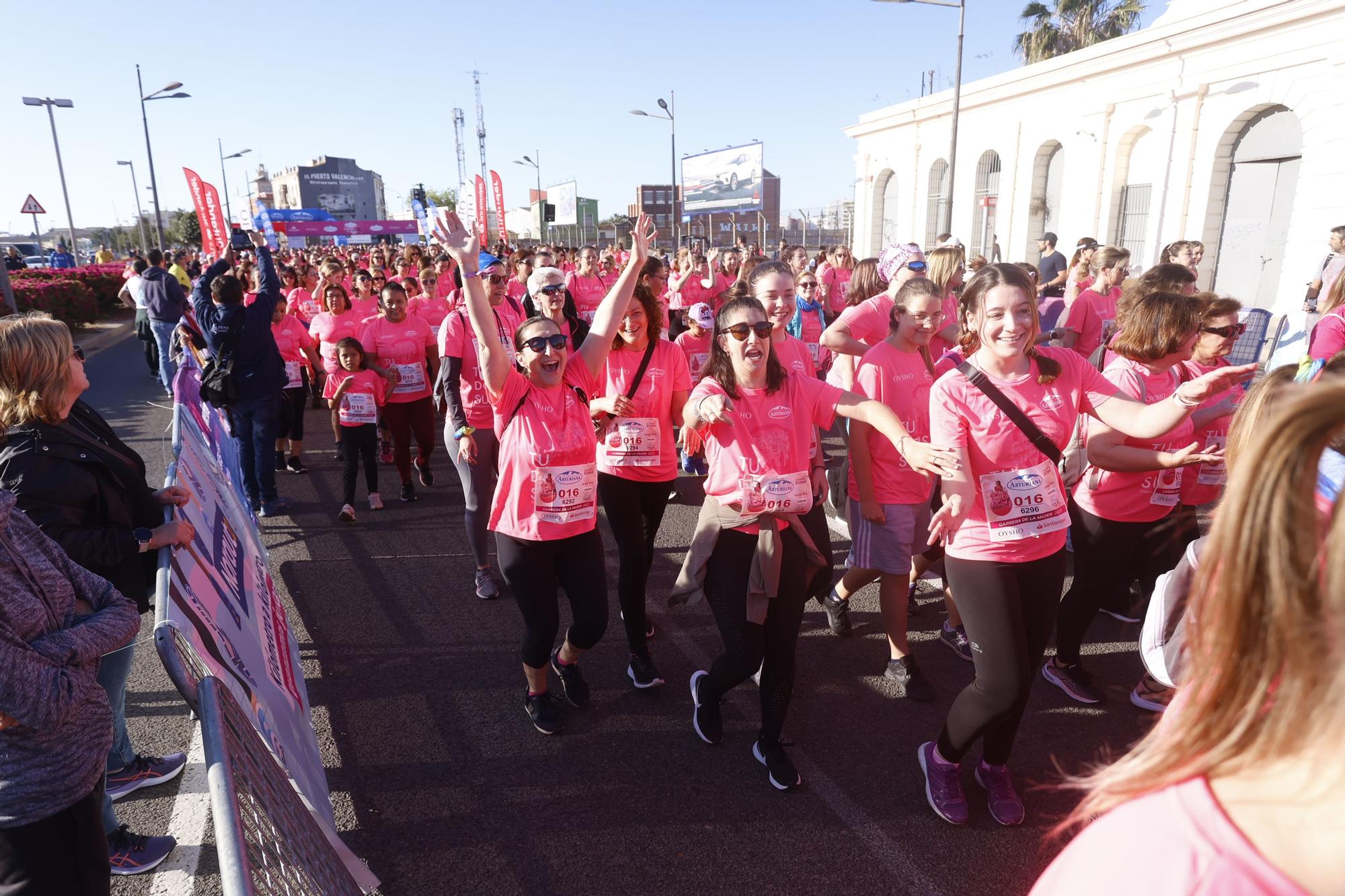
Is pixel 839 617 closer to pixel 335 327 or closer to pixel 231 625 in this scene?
pixel 231 625

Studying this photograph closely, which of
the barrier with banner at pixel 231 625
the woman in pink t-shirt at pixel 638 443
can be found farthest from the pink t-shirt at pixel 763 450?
the barrier with banner at pixel 231 625

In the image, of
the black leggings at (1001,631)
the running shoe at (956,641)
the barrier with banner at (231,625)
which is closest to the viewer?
the barrier with banner at (231,625)

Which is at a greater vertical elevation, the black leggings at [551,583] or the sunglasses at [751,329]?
the sunglasses at [751,329]

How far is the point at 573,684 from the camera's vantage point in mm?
3943

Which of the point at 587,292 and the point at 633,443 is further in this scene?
the point at 587,292

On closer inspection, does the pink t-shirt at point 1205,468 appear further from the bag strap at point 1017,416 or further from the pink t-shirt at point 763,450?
the pink t-shirt at point 763,450

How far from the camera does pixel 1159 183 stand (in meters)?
19.4

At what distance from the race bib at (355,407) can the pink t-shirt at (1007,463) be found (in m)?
4.87

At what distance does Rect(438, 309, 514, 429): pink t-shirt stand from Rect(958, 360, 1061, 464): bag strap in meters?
3.15

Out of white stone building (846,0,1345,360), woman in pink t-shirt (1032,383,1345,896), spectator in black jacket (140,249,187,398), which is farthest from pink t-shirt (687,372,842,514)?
white stone building (846,0,1345,360)

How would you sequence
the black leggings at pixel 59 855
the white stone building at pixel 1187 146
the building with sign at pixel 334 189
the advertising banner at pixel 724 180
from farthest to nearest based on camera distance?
the building with sign at pixel 334 189
the advertising banner at pixel 724 180
the white stone building at pixel 1187 146
the black leggings at pixel 59 855

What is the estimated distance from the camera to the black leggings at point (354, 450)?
21.3ft

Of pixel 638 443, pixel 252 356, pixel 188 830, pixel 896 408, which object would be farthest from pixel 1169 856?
pixel 252 356

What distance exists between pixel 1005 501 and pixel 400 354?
17.2 feet
